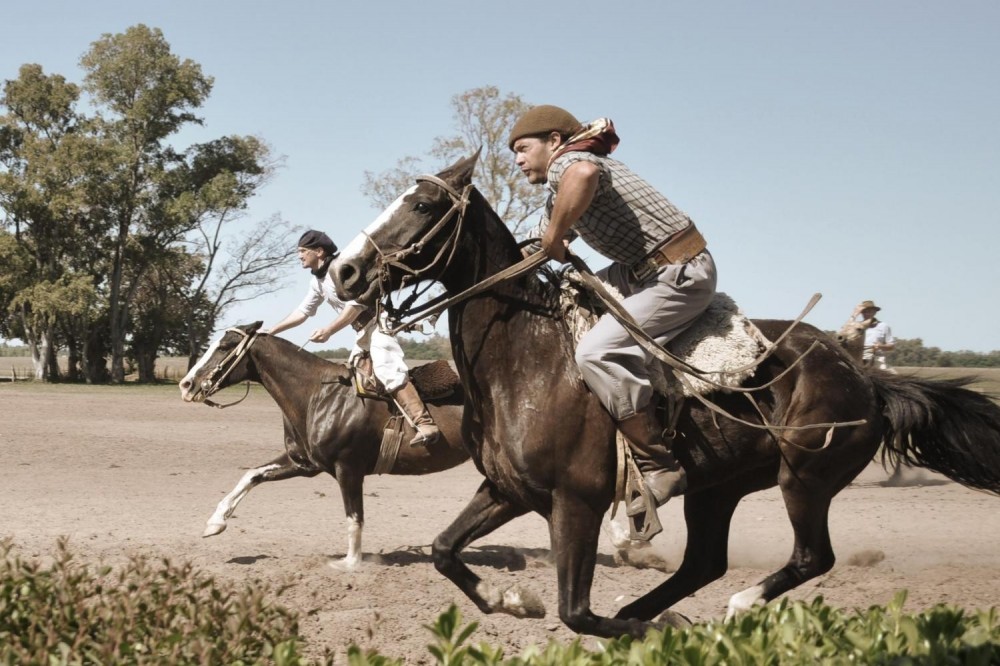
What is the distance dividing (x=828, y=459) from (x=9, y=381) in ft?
160

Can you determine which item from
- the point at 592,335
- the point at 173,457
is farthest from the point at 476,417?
the point at 173,457

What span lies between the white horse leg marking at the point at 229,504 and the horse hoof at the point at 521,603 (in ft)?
16.1

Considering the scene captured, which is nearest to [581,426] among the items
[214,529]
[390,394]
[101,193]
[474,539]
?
[474,539]

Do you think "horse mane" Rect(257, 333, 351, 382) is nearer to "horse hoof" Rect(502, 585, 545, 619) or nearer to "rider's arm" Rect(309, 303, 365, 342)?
"rider's arm" Rect(309, 303, 365, 342)

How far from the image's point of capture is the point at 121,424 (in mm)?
23484

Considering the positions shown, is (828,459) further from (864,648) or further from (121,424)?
(121,424)

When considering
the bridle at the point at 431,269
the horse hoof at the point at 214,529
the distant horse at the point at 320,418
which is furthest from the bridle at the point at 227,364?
the bridle at the point at 431,269

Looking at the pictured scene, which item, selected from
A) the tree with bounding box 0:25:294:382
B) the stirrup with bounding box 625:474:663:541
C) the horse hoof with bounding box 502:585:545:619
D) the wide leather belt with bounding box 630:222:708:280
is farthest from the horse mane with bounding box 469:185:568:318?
the tree with bounding box 0:25:294:382

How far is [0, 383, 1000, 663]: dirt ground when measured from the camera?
296 inches

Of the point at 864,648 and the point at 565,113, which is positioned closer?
the point at 864,648

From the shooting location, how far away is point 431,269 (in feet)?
18.8

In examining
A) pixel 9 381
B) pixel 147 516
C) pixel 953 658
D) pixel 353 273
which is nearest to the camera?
pixel 953 658

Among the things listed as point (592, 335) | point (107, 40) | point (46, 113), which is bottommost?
point (592, 335)

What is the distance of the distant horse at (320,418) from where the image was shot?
31.9ft
